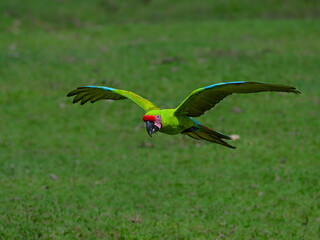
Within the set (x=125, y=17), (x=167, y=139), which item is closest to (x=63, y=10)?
(x=125, y=17)

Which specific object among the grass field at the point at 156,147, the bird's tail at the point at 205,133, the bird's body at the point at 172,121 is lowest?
the grass field at the point at 156,147

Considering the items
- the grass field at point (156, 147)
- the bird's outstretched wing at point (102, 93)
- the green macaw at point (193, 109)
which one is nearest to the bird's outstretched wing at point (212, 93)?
the green macaw at point (193, 109)

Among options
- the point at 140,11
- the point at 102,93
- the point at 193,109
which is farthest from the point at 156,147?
the point at 140,11

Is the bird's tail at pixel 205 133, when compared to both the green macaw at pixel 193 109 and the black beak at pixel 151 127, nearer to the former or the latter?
the green macaw at pixel 193 109

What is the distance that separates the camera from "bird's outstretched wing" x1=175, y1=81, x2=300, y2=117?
3375 mm

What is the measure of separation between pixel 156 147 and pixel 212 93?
5.37 metres

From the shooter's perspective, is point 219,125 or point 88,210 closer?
point 88,210

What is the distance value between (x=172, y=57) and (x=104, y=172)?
6.64 metres

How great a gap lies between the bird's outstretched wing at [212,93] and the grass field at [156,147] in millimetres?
2398

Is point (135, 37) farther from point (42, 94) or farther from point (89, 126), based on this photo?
point (89, 126)

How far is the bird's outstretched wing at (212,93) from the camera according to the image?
338cm

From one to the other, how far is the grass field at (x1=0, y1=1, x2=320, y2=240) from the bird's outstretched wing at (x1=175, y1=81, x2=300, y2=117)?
2.40 meters

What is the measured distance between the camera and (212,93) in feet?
12.0

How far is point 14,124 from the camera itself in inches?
397
